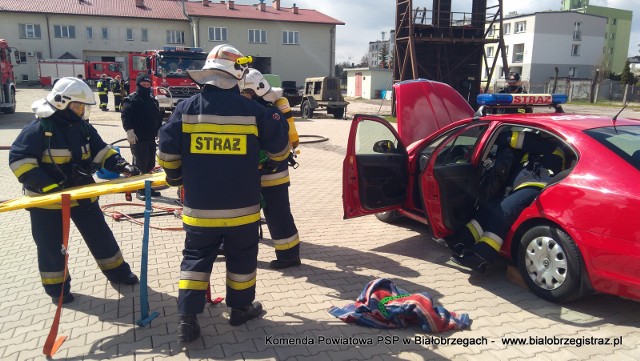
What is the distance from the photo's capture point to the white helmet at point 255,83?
427cm

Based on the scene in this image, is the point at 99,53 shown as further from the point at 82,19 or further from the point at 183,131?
the point at 183,131

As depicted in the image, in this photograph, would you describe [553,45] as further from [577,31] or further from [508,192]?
[508,192]

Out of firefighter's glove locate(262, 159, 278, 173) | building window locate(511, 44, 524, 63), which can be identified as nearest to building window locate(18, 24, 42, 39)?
firefighter's glove locate(262, 159, 278, 173)

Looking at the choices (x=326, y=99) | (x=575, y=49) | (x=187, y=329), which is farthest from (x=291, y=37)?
(x=187, y=329)

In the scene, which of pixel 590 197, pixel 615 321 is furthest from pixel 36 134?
pixel 615 321

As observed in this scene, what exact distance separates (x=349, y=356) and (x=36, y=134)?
273 cm

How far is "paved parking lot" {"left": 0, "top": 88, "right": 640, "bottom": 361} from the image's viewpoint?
3064 millimetres

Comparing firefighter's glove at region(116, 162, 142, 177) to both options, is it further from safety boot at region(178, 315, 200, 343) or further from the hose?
the hose

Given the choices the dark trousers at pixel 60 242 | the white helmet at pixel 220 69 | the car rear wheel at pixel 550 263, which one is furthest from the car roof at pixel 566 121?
the dark trousers at pixel 60 242

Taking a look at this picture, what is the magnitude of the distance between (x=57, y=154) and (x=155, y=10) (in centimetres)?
4693

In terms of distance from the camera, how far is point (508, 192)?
446 centimetres

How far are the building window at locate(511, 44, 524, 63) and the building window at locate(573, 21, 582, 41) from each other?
258 inches

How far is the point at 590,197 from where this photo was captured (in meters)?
3.34

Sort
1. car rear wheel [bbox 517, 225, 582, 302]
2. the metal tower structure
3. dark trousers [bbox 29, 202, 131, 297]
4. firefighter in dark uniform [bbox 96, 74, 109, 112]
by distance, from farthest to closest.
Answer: firefighter in dark uniform [bbox 96, 74, 109, 112]
the metal tower structure
dark trousers [bbox 29, 202, 131, 297]
car rear wheel [bbox 517, 225, 582, 302]
